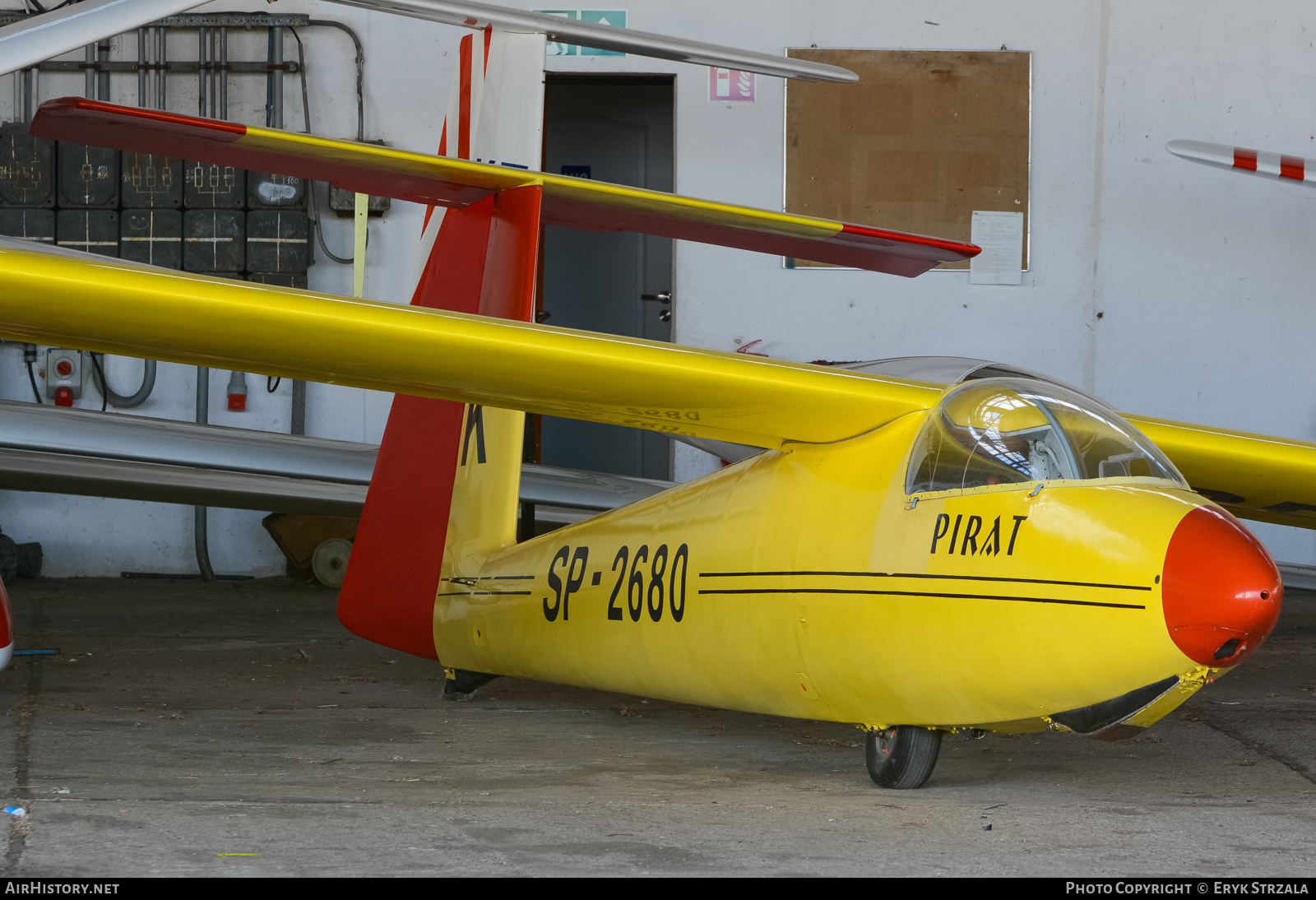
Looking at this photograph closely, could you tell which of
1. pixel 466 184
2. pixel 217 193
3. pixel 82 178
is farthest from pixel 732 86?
pixel 466 184

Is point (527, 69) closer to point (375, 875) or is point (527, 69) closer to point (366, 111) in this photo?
point (366, 111)

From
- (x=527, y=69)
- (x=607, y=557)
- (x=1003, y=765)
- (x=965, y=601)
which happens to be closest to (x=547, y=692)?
(x=607, y=557)

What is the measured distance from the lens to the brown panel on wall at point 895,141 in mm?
8508

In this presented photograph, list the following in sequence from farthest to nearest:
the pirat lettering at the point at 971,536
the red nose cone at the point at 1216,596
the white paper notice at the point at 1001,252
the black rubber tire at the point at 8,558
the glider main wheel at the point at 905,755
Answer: the white paper notice at the point at 1001,252 < the black rubber tire at the point at 8,558 < the glider main wheel at the point at 905,755 < the pirat lettering at the point at 971,536 < the red nose cone at the point at 1216,596

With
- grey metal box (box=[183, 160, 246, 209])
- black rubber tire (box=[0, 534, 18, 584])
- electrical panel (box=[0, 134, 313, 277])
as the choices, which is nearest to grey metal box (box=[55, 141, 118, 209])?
electrical panel (box=[0, 134, 313, 277])

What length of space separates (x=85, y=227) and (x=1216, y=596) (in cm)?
766

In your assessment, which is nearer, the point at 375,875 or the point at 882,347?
the point at 375,875

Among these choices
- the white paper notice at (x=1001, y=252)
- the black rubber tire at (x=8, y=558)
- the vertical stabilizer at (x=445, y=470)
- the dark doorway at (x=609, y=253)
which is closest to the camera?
the vertical stabilizer at (x=445, y=470)

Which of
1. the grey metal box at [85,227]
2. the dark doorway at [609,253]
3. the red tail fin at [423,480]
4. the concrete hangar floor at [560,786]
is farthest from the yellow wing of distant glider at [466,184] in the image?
the dark doorway at [609,253]

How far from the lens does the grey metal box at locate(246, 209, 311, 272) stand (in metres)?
8.20

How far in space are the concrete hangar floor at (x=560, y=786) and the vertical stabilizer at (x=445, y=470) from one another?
1.34ft

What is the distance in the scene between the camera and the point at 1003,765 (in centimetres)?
375

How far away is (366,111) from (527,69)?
326 cm

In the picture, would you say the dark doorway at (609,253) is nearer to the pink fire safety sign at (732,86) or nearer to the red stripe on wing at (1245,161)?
the pink fire safety sign at (732,86)
